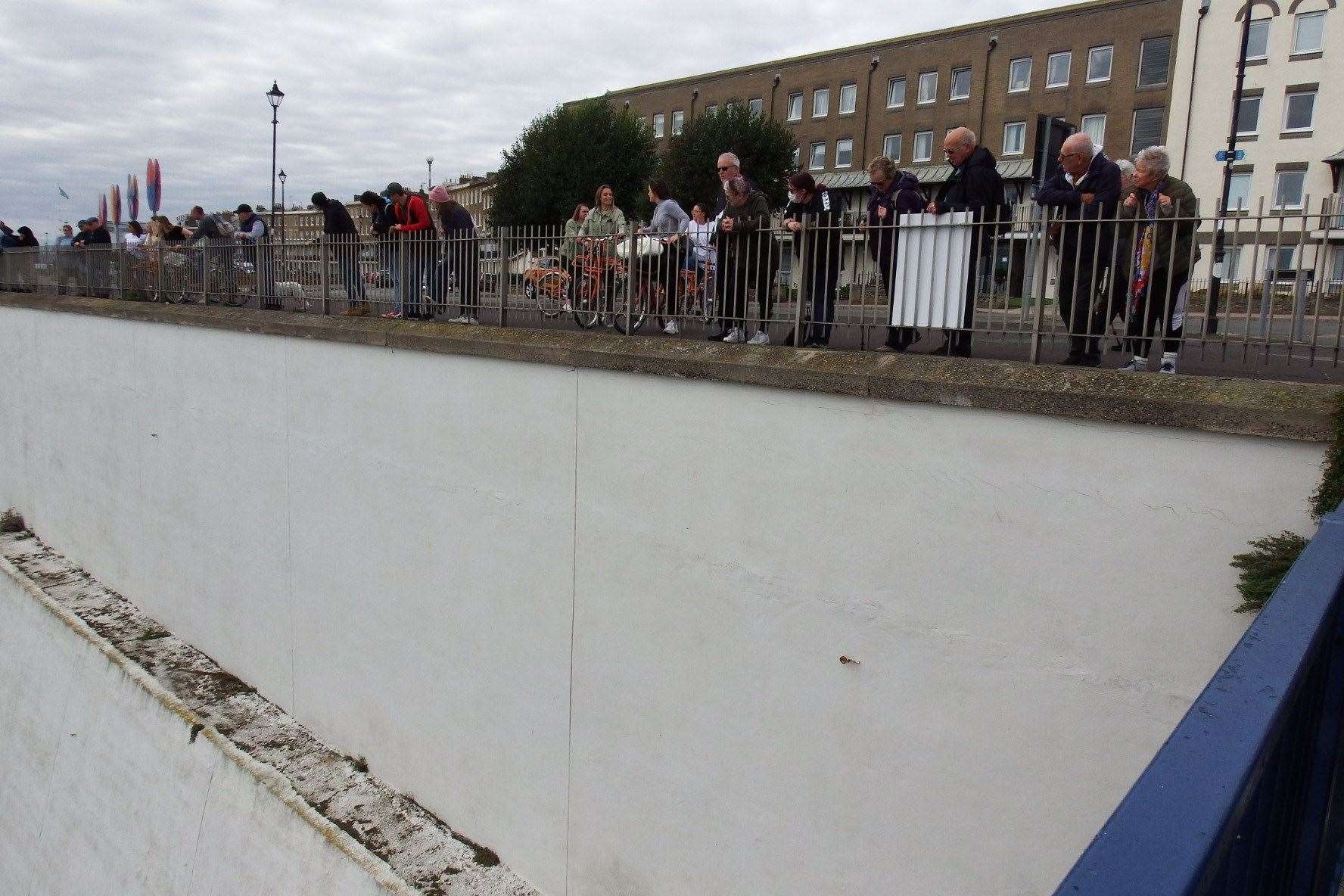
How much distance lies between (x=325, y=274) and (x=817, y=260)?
5.86 meters

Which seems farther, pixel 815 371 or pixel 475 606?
pixel 475 606

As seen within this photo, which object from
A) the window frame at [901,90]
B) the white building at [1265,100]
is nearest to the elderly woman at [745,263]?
the white building at [1265,100]

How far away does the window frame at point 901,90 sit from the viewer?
2003 inches

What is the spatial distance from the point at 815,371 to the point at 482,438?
10.6ft

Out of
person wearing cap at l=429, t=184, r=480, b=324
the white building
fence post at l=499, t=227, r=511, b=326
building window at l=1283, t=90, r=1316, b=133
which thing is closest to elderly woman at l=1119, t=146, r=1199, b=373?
fence post at l=499, t=227, r=511, b=326

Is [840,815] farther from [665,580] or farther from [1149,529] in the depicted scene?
[1149,529]

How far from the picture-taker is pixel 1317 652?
61.3 inches

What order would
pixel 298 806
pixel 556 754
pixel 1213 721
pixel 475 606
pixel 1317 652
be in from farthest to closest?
pixel 298 806 < pixel 475 606 < pixel 556 754 < pixel 1317 652 < pixel 1213 721

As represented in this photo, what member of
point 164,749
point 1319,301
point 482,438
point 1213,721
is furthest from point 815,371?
point 164,749

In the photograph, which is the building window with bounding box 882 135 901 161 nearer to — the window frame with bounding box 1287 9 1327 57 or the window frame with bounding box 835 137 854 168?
the window frame with bounding box 835 137 854 168

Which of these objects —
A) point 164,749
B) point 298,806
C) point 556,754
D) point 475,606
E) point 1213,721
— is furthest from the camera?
point 164,749

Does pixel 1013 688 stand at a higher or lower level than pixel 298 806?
higher

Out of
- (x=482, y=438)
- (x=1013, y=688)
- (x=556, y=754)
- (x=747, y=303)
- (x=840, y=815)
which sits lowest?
(x=556, y=754)

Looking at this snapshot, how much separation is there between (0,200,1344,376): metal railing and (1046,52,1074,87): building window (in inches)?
1753
